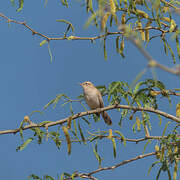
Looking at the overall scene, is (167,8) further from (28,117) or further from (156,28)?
(28,117)

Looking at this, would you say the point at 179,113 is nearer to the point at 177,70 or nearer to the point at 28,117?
the point at 28,117

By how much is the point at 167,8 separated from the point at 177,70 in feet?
10.9

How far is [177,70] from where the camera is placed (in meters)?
1.23

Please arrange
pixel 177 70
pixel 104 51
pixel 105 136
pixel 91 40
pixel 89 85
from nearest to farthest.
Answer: pixel 177 70 < pixel 104 51 < pixel 105 136 < pixel 91 40 < pixel 89 85

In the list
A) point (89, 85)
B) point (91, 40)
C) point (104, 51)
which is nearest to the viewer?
point (104, 51)

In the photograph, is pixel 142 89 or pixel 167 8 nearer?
pixel 142 89

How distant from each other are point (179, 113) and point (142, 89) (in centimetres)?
52

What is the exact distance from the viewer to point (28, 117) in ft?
12.3

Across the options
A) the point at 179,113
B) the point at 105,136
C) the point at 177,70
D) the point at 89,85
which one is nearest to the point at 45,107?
the point at 105,136

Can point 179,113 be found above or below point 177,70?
below

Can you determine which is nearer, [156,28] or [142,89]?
[142,89]

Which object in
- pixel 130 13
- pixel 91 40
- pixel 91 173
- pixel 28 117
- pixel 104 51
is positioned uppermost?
pixel 130 13

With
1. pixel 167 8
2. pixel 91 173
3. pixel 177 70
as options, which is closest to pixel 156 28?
pixel 167 8

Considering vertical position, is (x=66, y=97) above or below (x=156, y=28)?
below
